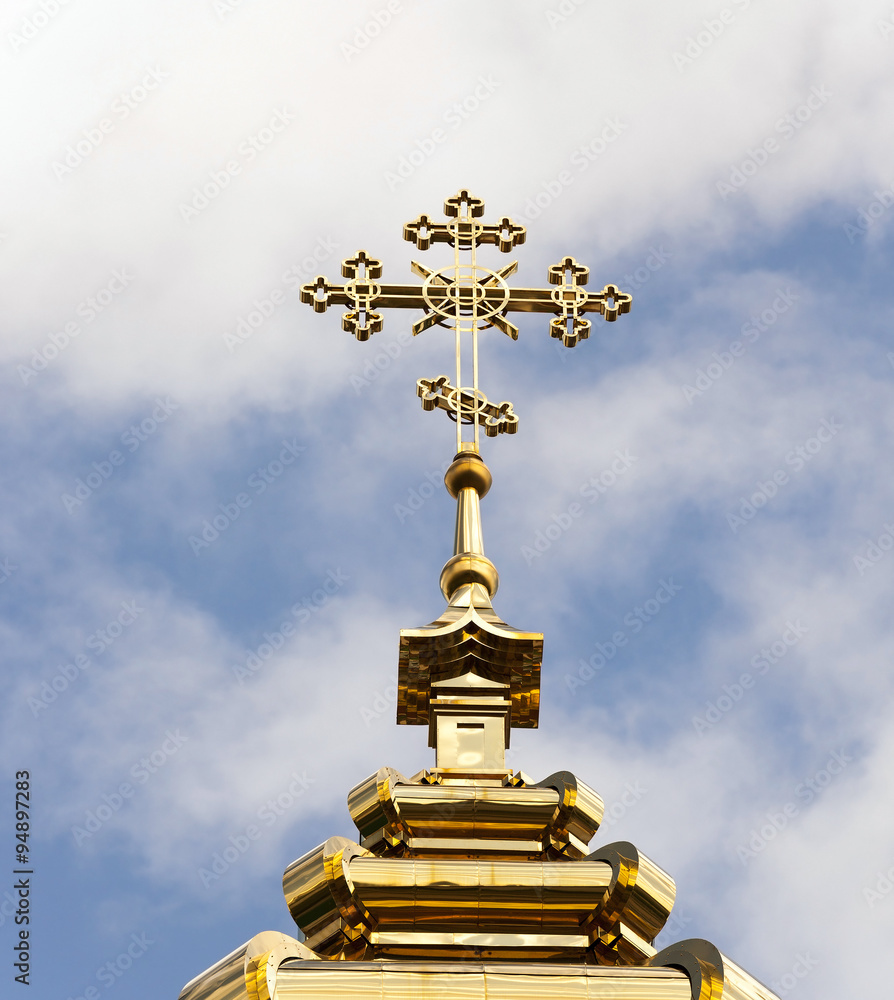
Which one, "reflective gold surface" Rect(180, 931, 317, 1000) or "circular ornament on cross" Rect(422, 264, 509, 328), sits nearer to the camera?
"reflective gold surface" Rect(180, 931, 317, 1000)

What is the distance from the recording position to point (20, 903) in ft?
70.6

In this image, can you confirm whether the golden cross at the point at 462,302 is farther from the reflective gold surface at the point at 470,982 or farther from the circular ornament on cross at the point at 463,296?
the reflective gold surface at the point at 470,982

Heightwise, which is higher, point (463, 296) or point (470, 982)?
point (463, 296)

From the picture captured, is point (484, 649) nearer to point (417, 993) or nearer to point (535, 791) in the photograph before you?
point (535, 791)

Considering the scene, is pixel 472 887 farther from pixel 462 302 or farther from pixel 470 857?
pixel 462 302

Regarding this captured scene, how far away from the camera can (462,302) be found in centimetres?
2127

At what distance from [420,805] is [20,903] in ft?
20.3

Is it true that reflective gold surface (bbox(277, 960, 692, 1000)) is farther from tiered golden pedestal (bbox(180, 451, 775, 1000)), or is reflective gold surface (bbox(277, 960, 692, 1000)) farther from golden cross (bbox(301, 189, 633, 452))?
golden cross (bbox(301, 189, 633, 452))

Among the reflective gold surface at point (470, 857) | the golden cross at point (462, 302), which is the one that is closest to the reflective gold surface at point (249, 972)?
the reflective gold surface at point (470, 857)

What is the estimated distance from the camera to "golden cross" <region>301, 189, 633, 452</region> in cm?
2091

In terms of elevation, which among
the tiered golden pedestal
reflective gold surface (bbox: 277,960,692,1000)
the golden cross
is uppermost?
the golden cross

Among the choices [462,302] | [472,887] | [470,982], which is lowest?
[470,982]

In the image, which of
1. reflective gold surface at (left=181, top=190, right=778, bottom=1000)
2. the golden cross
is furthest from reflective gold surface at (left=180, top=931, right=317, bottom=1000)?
the golden cross

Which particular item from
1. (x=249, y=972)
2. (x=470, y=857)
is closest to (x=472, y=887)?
(x=470, y=857)
